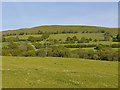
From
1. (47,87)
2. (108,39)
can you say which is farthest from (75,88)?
(108,39)

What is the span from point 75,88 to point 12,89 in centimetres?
472

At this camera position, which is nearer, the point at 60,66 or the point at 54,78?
the point at 54,78

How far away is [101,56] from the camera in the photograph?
70.0m

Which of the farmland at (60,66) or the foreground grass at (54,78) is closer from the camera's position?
the foreground grass at (54,78)

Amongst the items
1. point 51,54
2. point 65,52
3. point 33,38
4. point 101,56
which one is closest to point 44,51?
point 51,54

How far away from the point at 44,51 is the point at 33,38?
60118 mm

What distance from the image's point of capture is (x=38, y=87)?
433 inches

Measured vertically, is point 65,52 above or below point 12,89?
below

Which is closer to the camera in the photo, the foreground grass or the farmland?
the foreground grass

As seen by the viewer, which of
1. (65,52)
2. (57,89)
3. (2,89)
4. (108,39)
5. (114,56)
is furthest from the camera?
(108,39)

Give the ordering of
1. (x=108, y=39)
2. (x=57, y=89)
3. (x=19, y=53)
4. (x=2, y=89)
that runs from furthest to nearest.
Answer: (x=108, y=39)
(x=19, y=53)
(x=57, y=89)
(x=2, y=89)

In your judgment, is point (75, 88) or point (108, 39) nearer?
point (75, 88)

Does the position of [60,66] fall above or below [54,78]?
below

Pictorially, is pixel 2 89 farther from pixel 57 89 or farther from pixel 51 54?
pixel 51 54
